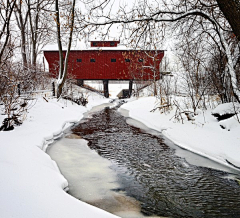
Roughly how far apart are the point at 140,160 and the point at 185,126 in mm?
3127

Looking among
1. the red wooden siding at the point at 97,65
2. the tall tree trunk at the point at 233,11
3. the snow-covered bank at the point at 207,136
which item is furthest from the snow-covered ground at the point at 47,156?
the red wooden siding at the point at 97,65

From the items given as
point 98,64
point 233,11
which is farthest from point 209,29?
point 98,64

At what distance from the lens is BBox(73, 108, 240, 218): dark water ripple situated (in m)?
3.11

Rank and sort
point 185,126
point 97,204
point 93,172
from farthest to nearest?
1. point 185,126
2. point 93,172
3. point 97,204

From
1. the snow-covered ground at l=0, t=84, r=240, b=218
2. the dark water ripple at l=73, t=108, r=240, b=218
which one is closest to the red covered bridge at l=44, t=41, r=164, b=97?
the snow-covered ground at l=0, t=84, r=240, b=218

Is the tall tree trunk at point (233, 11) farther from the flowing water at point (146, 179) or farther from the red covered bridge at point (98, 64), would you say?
the red covered bridge at point (98, 64)

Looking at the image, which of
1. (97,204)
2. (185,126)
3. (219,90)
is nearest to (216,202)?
(97,204)

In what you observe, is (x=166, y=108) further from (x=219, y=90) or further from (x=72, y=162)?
(x=72, y=162)

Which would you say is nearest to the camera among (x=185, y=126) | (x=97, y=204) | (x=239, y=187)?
(x=97, y=204)

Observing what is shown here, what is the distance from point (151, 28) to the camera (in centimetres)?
671

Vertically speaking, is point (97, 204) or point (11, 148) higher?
point (11, 148)

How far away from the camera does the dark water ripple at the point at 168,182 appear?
3111 mm

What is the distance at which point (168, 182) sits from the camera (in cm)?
392

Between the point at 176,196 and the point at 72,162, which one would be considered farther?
the point at 72,162
